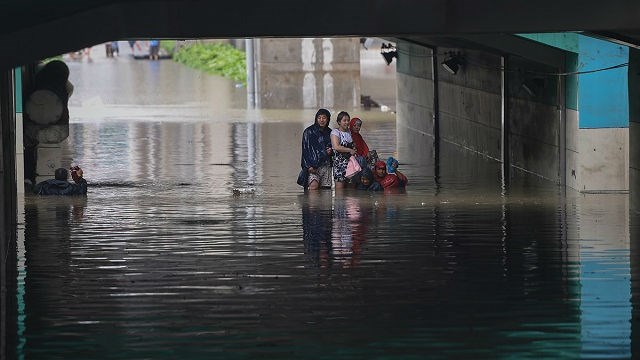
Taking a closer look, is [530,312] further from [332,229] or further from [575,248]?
[332,229]

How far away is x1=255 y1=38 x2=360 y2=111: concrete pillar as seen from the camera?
4512cm

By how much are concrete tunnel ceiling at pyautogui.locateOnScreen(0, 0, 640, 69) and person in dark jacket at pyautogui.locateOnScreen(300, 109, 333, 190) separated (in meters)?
7.29

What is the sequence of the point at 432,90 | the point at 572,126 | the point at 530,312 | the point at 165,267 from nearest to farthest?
the point at 530,312, the point at 165,267, the point at 572,126, the point at 432,90

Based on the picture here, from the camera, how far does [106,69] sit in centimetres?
6700

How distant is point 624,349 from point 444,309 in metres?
2.12

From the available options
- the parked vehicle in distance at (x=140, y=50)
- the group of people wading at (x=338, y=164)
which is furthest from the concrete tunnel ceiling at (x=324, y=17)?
the parked vehicle in distance at (x=140, y=50)

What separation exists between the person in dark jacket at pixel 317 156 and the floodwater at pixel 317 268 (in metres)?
0.60

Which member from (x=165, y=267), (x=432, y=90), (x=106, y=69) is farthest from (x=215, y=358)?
(x=106, y=69)

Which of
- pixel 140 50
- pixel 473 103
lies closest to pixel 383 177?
pixel 473 103

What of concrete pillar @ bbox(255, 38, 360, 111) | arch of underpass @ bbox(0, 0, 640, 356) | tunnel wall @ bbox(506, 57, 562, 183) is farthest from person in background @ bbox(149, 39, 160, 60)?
tunnel wall @ bbox(506, 57, 562, 183)

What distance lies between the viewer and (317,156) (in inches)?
922

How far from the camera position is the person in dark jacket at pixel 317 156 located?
23.4 metres

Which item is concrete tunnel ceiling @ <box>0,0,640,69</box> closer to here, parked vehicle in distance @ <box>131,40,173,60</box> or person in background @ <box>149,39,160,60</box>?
person in background @ <box>149,39,160,60</box>

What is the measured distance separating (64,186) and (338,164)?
13.5 feet
